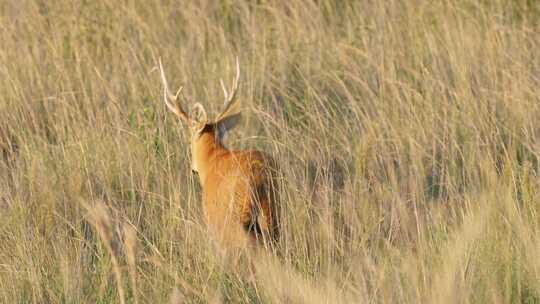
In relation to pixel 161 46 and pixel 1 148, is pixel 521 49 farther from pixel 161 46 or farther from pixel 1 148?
pixel 1 148

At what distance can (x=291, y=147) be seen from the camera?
4574 millimetres

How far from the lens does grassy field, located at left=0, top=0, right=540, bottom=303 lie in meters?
3.28

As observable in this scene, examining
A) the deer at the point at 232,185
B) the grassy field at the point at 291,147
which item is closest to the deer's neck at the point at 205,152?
the deer at the point at 232,185

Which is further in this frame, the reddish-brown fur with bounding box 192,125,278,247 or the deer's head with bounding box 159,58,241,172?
the deer's head with bounding box 159,58,241,172

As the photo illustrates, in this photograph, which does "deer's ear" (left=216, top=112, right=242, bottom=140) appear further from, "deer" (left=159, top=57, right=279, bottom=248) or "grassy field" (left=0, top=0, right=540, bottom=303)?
"grassy field" (left=0, top=0, right=540, bottom=303)

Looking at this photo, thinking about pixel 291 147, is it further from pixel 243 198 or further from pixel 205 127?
pixel 243 198

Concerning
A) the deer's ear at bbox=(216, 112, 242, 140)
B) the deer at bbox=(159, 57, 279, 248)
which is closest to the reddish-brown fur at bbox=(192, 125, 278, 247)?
the deer at bbox=(159, 57, 279, 248)

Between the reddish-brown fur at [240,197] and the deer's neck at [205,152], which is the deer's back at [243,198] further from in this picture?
the deer's neck at [205,152]

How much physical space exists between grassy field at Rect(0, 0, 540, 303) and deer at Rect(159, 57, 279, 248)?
0.30 feet

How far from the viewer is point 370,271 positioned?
3217mm

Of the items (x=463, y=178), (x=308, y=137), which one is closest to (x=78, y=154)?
(x=308, y=137)

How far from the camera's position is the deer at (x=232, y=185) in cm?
382

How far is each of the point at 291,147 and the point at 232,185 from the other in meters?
0.61

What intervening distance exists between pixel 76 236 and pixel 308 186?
3.01 feet
